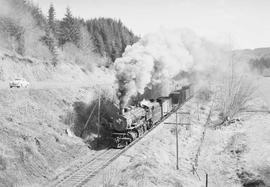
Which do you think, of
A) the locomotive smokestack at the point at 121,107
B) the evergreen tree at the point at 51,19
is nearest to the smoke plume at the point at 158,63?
the locomotive smokestack at the point at 121,107

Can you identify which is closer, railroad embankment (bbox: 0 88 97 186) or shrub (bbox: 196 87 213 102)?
railroad embankment (bbox: 0 88 97 186)

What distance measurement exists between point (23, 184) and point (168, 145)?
14631mm

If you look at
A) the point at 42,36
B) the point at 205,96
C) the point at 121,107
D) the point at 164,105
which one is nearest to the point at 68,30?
the point at 42,36

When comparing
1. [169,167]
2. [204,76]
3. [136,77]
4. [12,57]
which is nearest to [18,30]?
[12,57]

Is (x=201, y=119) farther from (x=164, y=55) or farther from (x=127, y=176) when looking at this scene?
(x=127, y=176)

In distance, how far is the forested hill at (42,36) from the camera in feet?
154

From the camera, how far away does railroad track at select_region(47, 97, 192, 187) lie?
17797 mm

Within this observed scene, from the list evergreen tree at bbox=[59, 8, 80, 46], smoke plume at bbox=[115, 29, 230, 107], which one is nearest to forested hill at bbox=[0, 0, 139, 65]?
evergreen tree at bbox=[59, 8, 80, 46]

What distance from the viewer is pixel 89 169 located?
2008cm

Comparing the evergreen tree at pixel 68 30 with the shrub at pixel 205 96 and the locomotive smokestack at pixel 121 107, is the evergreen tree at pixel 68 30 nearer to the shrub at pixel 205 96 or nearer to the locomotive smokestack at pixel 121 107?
the shrub at pixel 205 96

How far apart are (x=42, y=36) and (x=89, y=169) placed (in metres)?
44.3

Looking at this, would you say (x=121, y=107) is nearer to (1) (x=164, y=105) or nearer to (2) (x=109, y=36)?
(1) (x=164, y=105)

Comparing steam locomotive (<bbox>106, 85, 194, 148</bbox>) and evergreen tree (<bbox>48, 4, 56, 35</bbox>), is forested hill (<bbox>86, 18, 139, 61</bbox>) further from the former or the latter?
steam locomotive (<bbox>106, 85, 194, 148</bbox>)

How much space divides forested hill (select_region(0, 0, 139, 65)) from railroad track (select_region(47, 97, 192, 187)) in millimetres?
28167
